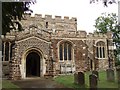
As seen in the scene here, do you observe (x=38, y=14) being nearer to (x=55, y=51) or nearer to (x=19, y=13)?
(x=55, y=51)

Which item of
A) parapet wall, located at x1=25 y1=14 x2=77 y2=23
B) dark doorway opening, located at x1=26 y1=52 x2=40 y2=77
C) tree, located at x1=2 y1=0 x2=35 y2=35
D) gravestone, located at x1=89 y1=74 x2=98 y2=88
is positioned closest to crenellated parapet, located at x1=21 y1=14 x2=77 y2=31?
parapet wall, located at x1=25 y1=14 x2=77 y2=23

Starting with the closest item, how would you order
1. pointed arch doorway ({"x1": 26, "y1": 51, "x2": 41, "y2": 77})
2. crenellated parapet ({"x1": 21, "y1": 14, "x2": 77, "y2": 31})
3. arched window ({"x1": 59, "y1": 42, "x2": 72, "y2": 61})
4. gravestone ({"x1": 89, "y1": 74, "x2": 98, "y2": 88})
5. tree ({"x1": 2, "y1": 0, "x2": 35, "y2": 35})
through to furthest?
tree ({"x1": 2, "y1": 0, "x2": 35, "y2": 35}) < gravestone ({"x1": 89, "y1": 74, "x2": 98, "y2": 88}) < pointed arch doorway ({"x1": 26, "y1": 51, "x2": 41, "y2": 77}) < arched window ({"x1": 59, "y1": 42, "x2": 72, "y2": 61}) < crenellated parapet ({"x1": 21, "y1": 14, "x2": 77, "y2": 31})

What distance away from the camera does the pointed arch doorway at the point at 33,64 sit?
24.1m

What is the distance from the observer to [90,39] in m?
26.0

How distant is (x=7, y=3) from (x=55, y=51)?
15219 mm

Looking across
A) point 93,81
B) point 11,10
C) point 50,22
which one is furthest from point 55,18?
point 11,10

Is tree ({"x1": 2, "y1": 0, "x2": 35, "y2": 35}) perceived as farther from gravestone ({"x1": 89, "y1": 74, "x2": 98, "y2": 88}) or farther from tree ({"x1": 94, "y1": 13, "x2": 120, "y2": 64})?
tree ({"x1": 94, "y1": 13, "x2": 120, "y2": 64})

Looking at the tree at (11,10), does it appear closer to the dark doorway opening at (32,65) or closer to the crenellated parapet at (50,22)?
the dark doorway opening at (32,65)

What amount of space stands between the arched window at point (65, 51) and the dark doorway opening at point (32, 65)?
240 cm

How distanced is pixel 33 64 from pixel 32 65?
15 centimetres

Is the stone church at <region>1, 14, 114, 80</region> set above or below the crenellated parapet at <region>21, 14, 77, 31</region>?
below

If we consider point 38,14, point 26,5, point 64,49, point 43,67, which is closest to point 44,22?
point 38,14

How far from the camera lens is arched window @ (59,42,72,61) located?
24.8 m

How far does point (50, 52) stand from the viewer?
23562 millimetres
